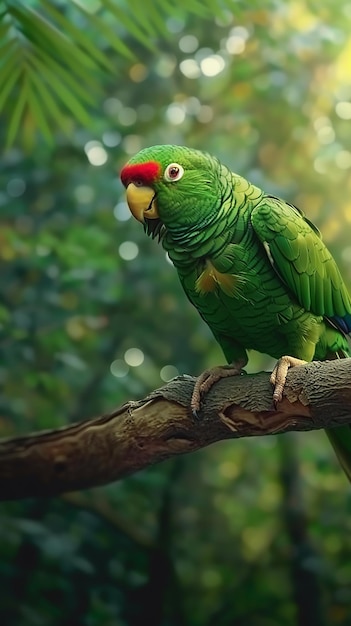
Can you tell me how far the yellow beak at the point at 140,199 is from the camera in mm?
902

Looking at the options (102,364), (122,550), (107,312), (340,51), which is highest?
(340,51)

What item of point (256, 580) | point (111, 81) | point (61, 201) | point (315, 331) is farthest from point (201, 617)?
point (111, 81)

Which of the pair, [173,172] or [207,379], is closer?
[173,172]

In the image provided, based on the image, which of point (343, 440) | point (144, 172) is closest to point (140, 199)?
point (144, 172)

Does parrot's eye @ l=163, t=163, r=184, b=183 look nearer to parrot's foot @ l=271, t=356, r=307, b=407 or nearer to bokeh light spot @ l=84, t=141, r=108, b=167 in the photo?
parrot's foot @ l=271, t=356, r=307, b=407

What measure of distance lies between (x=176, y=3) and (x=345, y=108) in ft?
3.05

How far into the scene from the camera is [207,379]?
102 cm

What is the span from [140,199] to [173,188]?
0.05m

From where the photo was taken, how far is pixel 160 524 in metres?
1.82

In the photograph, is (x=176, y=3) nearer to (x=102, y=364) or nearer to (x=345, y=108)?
(x=345, y=108)

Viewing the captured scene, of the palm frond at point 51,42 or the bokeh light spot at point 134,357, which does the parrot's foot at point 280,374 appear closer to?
the palm frond at point 51,42

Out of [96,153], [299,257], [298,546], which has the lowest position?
[298,546]

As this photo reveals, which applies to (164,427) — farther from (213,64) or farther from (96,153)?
(213,64)

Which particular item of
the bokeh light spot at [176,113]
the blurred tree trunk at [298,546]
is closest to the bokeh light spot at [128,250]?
the bokeh light spot at [176,113]
